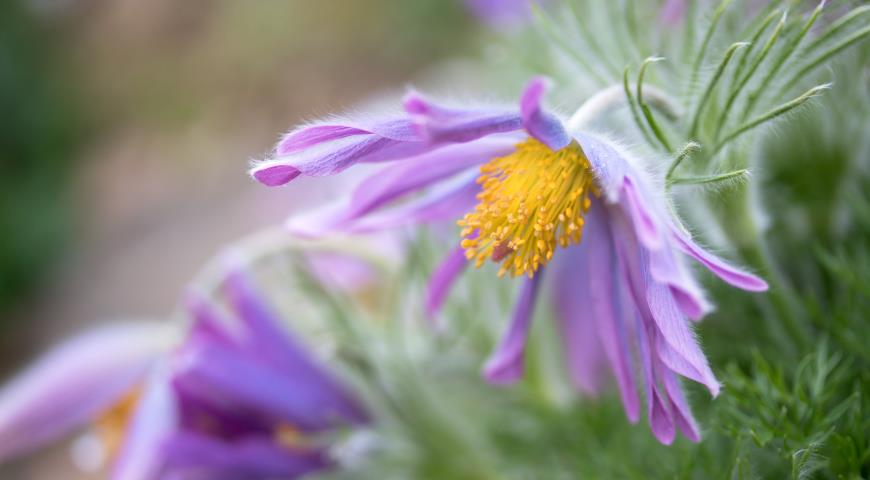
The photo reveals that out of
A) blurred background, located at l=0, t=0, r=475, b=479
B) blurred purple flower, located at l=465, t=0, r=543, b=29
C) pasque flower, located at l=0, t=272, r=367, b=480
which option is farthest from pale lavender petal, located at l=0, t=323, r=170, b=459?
blurred background, located at l=0, t=0, r=475, b=479

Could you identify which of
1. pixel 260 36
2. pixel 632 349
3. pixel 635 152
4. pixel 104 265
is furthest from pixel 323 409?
pixel 260 36

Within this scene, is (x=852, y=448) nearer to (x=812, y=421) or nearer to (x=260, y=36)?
(x=812, y=421)

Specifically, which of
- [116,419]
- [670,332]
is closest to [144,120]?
[116,419]

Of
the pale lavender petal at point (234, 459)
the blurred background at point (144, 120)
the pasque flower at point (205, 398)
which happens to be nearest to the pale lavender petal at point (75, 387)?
the pasque flower at point (205, 398)

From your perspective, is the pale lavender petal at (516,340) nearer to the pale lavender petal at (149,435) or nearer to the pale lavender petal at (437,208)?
the pale lavender petal at (437,208)

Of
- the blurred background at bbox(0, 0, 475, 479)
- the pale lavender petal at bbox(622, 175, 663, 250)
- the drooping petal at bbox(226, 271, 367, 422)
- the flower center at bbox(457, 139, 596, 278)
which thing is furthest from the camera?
the blurred background at bbox(0, 0, 475, 479)

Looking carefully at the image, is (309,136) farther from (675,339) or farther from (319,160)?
(675,339)

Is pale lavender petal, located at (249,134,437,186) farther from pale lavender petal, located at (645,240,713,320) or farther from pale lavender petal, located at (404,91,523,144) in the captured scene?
pale lavender petal, located at (645,240,713,320)

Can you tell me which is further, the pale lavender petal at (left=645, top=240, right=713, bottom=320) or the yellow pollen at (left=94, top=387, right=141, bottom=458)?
the yellow pollen at (left=94, top=387, right=141, bottom=458)
